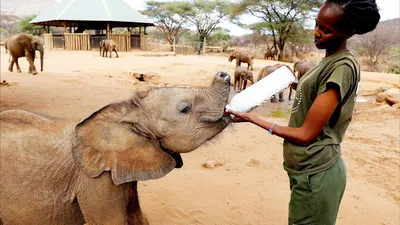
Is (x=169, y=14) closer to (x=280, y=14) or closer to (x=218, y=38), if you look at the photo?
(x=218, y=38)

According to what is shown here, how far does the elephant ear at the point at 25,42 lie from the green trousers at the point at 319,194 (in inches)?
577

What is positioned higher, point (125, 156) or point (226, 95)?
point (226, 95)

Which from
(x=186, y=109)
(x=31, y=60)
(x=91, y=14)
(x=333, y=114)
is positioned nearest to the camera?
(x=333, y=114)

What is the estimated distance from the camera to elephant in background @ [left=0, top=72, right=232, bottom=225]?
2.37 m

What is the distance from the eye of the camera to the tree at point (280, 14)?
34.6m

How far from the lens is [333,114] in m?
2.00

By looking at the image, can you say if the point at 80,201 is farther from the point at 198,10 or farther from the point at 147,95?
the point at 198,10

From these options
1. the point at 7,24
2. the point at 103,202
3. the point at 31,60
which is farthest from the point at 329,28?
the point at 7,24

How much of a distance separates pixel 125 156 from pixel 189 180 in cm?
256

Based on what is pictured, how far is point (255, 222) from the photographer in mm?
3951

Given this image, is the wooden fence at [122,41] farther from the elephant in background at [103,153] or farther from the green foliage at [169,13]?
the elephant in background at [103,153]

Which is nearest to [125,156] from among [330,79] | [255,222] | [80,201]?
[80,201]

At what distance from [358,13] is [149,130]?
143 centimetres

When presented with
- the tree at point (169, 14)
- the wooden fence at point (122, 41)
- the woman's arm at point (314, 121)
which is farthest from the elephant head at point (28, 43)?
the tree at point (169, 14)
